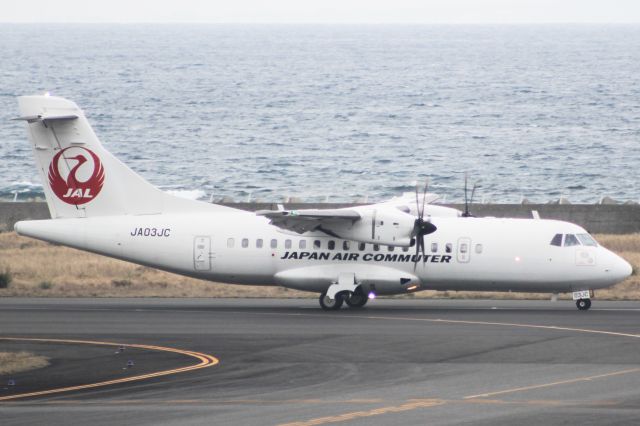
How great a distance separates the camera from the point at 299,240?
1435 inches

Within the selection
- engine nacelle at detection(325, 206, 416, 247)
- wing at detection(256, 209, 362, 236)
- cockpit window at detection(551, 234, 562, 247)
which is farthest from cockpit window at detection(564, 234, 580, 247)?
wing at detection(256, 209, 362, 236)

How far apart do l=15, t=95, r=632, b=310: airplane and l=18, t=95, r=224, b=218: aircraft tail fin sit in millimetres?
32

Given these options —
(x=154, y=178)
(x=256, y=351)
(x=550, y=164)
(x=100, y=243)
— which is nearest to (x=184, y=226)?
(x=100, y=243)

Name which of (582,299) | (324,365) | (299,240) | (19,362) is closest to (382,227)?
(299,240)

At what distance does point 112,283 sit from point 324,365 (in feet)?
69.8

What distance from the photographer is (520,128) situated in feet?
478

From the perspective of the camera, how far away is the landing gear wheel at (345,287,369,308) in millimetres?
36438

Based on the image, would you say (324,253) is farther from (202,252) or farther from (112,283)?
(112,283)

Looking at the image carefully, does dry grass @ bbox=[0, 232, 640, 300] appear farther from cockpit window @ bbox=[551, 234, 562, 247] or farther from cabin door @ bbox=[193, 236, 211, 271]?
cabin door @ bbox=[193, 236, 211, 271]

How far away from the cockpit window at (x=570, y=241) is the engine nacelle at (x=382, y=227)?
4.82m

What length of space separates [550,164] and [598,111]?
4421 cm

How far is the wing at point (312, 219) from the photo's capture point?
3459 cm

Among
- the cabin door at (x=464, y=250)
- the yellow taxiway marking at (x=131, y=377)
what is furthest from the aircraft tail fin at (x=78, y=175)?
the cabin door at (x=464, y=250)

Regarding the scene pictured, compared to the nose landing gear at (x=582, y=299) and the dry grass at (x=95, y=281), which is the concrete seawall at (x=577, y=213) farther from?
the nose landing gear at (x=582, y=299)
